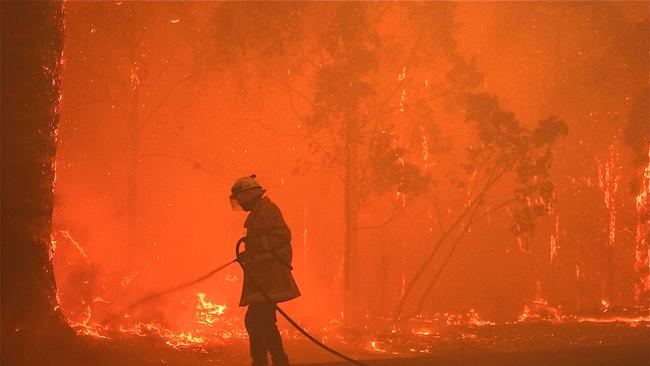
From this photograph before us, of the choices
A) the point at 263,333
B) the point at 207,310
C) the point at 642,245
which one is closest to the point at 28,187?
the point at 263,333

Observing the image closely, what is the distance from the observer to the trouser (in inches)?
208

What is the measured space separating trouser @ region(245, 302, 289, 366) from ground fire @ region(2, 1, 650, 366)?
2.39m

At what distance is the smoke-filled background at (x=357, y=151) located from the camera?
531 inches

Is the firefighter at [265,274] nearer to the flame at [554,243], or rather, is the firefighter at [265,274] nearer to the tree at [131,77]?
the tree at [131,77]

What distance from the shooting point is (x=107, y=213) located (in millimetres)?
14766

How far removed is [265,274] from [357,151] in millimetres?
9000

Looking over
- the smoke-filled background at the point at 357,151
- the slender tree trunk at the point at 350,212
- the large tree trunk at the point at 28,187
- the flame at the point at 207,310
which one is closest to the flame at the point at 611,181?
the smoke-filled background at the point at 357,151

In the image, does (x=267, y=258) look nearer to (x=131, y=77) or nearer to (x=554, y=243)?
(x=131, y=77)

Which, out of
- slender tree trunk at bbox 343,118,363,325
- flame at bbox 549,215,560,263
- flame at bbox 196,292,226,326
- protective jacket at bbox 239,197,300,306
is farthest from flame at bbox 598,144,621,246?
protective jacket at bbox 239,197,300,306

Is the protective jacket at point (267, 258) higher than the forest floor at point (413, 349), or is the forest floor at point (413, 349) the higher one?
the protective jacket at point (267, 258)

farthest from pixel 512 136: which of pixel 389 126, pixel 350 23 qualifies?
pixel 350 23

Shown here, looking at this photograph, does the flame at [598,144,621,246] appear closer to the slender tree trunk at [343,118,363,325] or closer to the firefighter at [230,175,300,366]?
the slender tree trunk at [343,118,363,325]

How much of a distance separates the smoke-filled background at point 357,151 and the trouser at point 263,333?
222 inches

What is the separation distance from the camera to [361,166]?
14.1 m
